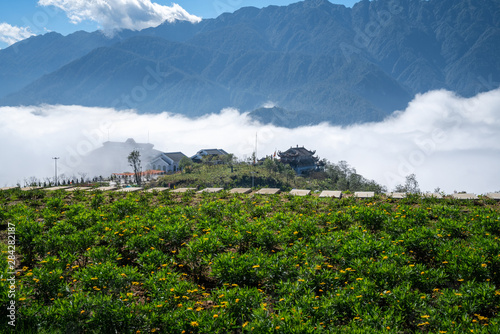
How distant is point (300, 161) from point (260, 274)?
78.6m

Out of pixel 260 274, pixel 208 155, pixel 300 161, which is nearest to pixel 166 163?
pixel 208 155

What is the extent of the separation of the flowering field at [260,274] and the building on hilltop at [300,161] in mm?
73757

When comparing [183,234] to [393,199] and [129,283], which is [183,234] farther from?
[393,199]

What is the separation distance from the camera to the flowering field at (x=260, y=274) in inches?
127

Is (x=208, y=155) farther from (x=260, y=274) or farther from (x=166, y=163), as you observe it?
(x=260, y=274)

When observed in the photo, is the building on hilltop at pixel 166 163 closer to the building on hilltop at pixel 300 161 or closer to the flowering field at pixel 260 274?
the building on hilltop at pixel 300 161

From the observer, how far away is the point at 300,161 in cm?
8150

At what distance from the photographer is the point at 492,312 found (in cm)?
349

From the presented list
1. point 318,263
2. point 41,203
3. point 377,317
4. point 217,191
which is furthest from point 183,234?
point 41,203

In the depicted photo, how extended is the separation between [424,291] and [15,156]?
184613 millimetres

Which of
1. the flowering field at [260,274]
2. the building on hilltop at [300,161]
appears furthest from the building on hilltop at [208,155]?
the flowering field at [260,274]

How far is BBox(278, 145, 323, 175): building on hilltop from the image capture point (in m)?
80.2

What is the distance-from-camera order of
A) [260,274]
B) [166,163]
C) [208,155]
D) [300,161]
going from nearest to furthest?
1. [260,274]
2. [208,155]
3. [166,163]
4. [300,161]

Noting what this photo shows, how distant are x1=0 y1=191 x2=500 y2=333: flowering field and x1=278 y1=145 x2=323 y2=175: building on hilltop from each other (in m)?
73.8
